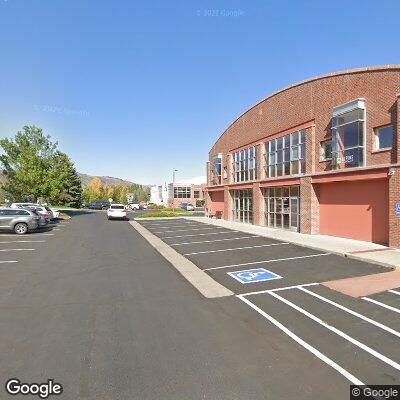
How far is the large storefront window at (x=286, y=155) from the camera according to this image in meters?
19.8

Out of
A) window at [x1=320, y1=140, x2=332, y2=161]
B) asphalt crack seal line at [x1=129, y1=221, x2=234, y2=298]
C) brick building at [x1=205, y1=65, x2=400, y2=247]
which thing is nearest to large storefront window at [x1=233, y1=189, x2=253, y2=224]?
brick building at [x1=205, y1=65, x2=400, y2=247]

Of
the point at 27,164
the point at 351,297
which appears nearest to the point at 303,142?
the point at 351,297

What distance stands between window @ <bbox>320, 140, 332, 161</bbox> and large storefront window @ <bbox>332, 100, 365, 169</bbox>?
60 centimetres

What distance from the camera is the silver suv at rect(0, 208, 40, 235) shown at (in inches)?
824

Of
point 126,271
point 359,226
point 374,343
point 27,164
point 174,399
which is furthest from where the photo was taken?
point 27,164

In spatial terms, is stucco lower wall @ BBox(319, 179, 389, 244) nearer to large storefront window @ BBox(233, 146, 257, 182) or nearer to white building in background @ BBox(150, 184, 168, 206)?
large storefront window @ BBox(233, 146, 257, 182)

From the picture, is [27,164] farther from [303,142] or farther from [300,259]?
[300,259]

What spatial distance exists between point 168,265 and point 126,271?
162 cm

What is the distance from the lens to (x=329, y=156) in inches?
694

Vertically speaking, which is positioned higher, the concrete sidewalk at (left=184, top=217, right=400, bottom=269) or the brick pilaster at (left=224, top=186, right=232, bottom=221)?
the brick pilaster at (left=224, top=186, right=232, bottom=221)

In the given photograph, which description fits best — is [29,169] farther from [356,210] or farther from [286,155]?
[356,210]

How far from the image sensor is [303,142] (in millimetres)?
19656

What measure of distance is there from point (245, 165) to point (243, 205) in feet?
11.5

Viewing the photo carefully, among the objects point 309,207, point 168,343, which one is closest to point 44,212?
point 309,207
